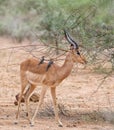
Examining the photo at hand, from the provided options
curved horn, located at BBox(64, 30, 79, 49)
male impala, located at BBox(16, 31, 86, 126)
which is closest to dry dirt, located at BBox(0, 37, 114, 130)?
male impala, located at BBox(16, 31, 86, 126)

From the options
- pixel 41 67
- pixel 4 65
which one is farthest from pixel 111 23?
pixel 4 65

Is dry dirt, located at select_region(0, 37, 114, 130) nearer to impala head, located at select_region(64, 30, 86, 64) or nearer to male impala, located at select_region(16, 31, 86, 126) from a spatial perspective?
male impala, located at select_region(16, 31, 86, 126)

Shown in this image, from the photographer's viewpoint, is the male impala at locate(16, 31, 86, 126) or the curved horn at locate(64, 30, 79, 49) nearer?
the curved horn at locate(64, 30, 79, 49)

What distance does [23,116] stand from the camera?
12.5 m

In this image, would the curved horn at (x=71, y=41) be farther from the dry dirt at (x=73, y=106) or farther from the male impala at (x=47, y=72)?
the dry dirt at (x=73, y=106)

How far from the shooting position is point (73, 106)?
13430 mm

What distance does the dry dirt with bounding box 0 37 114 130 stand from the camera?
457 inches

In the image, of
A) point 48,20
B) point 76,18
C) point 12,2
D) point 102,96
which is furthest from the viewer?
point 12,2

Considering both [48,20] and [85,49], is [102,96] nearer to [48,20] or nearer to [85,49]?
[85,49]

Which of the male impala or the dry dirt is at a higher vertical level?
the male impala

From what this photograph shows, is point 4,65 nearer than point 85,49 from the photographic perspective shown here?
No

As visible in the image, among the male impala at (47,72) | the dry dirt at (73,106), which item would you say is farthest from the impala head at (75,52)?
→ the dry dirt at (73,106)

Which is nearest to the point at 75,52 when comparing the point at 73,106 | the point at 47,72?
the point at 47,72

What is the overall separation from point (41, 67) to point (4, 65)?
9.66 metres
